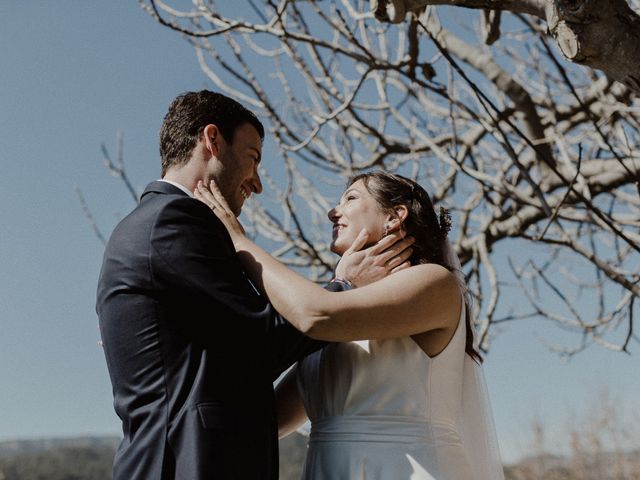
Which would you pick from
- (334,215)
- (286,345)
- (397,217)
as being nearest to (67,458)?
(334,215)

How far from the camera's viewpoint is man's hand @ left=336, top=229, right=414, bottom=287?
209cm

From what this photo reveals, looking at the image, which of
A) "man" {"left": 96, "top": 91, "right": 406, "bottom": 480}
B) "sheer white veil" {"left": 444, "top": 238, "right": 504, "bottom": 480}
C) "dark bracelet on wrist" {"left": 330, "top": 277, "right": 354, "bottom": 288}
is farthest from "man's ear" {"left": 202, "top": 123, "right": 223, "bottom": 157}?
"sheer white veil" {"left": 444, "top": 238, "right": 504, "bottom": 480}

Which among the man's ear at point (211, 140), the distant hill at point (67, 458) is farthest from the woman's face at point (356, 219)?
the distant hill at point (67, 458)

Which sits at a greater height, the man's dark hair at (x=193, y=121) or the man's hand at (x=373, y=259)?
the man's dark hair at (x=193, y=121)

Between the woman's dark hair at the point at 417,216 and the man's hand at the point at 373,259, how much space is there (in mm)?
48

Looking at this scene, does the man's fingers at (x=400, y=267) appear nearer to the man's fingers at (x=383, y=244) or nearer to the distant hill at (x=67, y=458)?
the man's fingers at (x=383, y=244)

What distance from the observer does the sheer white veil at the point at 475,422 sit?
2.14 meters

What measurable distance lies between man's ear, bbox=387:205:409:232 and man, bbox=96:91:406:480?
1.72ft

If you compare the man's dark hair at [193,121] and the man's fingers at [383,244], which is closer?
the man's dark hair at [193,121]

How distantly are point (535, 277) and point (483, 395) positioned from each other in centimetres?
246

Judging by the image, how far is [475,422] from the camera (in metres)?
2.19

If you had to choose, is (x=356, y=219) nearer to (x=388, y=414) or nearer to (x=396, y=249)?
(x=396, y=249)

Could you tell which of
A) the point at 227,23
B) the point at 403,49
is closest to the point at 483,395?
the point at 227,23

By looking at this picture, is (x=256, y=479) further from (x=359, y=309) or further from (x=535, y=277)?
(x=535, y=277)
